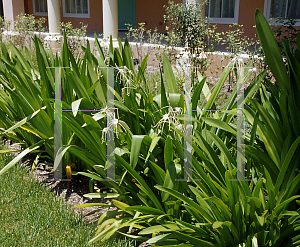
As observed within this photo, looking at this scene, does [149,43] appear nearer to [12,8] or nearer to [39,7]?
[12,8]

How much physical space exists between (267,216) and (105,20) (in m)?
9.51

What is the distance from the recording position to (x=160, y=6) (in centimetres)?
1429

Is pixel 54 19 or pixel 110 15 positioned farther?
pixel 54 19

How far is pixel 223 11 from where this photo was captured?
10.9 m

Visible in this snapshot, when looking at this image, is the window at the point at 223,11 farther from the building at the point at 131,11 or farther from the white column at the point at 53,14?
the white column at the point at 53,14

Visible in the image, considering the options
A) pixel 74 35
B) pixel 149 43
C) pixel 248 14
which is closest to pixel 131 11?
pixel 248 14

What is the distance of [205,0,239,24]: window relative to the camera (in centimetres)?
1055

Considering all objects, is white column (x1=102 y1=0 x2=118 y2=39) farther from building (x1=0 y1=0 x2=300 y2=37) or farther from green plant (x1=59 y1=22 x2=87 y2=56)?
green plant (x1=59 y1=22 x2=87 y2=56)

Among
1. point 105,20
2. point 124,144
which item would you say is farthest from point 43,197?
point 105,20

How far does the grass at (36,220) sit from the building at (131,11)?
5.96m

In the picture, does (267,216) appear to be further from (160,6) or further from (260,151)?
(160,6)

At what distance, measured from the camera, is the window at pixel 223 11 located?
10555 millimetres

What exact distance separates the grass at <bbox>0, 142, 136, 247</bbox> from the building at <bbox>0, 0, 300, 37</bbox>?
5.96 meters

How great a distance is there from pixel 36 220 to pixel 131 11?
1445cm
